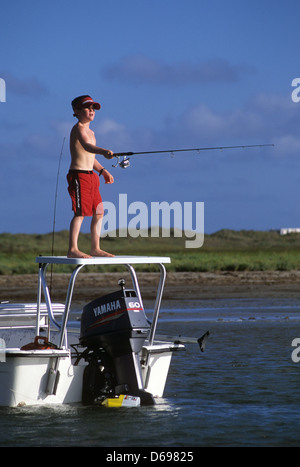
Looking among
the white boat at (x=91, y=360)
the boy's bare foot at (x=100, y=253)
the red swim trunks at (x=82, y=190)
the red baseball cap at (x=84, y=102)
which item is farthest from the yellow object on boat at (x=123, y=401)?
the red baseball cap at (x=84, y=102)

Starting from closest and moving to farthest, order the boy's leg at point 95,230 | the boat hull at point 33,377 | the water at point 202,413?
1. the water at point 202,413
2. the boat hull at point 33,377
3. the boy's leg at point 95,230

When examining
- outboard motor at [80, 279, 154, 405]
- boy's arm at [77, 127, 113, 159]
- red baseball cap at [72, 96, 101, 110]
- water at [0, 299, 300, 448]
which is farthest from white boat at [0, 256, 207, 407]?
red baseball cap at [72, 96, 101, 110]

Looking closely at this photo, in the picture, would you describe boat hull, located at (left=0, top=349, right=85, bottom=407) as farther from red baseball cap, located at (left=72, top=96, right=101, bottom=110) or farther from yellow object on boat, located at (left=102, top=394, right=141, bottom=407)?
A: red baseball cap, located at (left=72, top=96, right=101, bottom=110)

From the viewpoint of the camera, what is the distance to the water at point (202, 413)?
861 cm

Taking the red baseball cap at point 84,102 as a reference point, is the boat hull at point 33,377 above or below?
below

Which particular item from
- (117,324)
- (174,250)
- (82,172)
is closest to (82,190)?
(82,172)

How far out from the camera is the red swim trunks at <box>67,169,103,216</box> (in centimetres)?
955

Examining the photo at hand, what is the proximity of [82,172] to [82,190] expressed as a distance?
0.63ft

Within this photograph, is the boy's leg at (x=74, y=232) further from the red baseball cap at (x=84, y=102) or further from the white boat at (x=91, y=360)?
the red baseball cap at (x=84, y=102)

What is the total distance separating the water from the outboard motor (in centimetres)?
21

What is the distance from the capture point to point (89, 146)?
9484 mm
